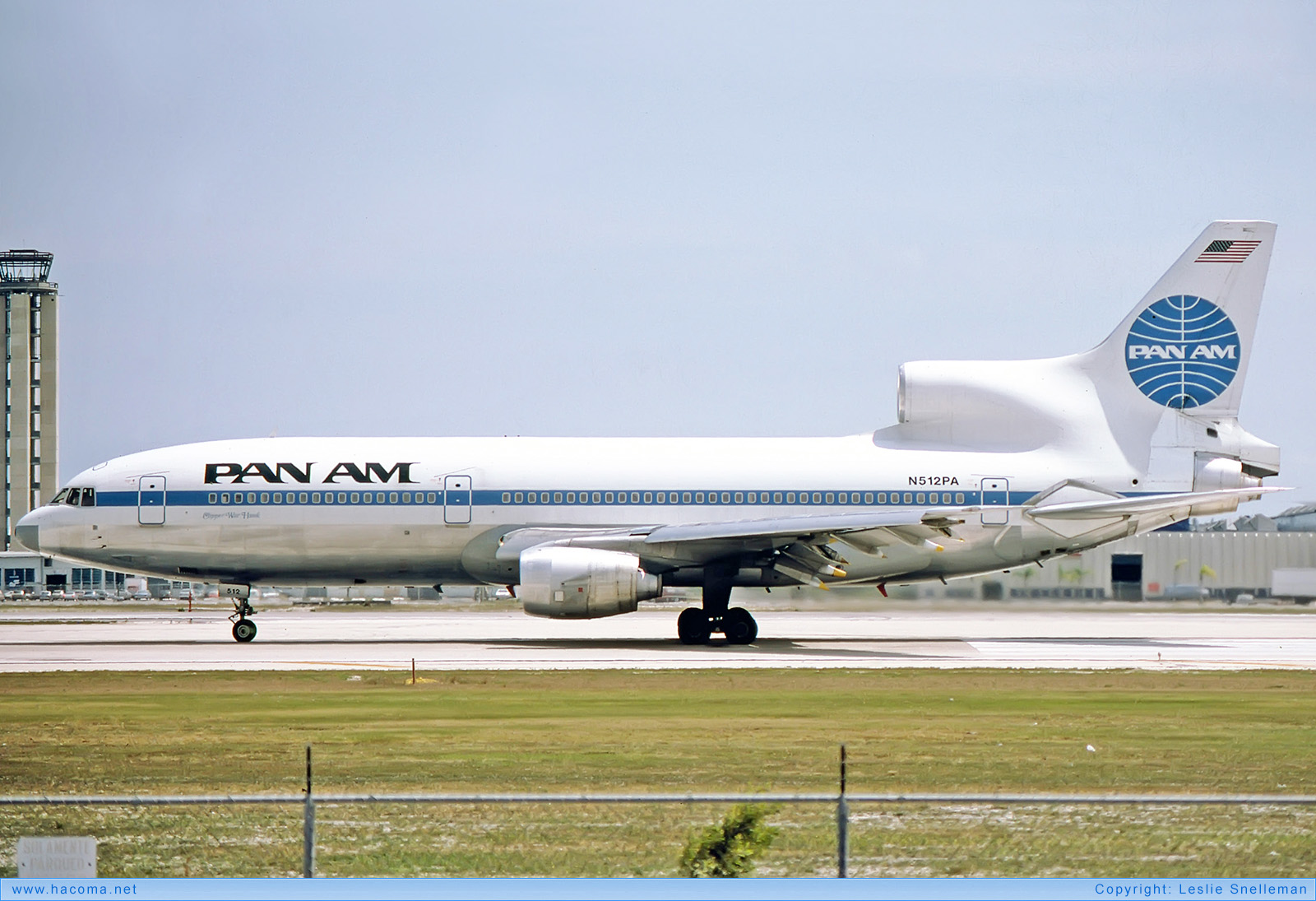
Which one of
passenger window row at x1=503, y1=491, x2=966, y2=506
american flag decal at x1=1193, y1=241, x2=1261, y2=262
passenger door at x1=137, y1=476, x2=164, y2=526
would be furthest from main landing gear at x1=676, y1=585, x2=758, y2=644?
american flag decal at x1=1193, y1=241, x2=1261, y2=262

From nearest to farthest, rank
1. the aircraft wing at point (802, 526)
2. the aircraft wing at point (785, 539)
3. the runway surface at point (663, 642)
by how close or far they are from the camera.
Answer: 1. the runway surface at point (663, 642)
2. the aircraft wing at point (802, 526)
3. the aircraft wing at point (785, 539)

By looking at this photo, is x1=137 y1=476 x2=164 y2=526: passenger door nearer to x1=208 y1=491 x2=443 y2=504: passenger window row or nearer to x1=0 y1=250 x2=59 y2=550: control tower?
x1=208 y1=491 x2=443 y2=504: passenger window row

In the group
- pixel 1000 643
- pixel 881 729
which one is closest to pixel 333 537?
pixel 1000 643

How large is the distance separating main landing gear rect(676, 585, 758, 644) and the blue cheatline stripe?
2.14 m

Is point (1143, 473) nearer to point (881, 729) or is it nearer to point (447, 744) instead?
point (881, 729)

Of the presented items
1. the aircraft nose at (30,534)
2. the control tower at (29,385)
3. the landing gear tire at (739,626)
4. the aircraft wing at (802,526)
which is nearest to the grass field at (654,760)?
the aircraft wing at (802,526)

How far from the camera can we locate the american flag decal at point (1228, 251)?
35.7 m

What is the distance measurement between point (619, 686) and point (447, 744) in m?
6.76

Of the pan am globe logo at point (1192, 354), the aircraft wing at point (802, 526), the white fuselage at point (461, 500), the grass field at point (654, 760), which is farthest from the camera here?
the pan am globe logo at point (1192, 354)

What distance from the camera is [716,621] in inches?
1308

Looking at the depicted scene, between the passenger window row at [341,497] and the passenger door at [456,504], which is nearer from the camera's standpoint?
the passenger window row at [341,497]

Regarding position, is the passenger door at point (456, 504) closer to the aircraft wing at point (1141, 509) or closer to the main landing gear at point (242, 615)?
the main landing gear at point (242, 615)

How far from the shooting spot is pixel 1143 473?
35.3 meters

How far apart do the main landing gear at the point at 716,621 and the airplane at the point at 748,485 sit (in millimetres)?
41
